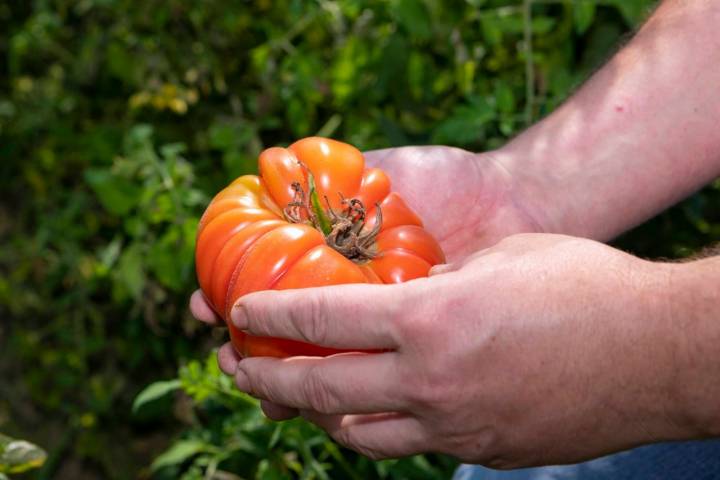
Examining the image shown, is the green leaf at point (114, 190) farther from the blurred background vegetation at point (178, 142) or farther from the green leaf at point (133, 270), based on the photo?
the green leaf at point (133, 270)

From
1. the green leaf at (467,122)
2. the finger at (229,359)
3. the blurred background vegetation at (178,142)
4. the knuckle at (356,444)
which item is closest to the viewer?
the knuckle at (356,444)

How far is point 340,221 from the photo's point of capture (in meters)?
1.54

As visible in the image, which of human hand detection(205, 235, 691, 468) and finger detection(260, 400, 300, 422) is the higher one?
human hand detection(205, 235, 691, 468)

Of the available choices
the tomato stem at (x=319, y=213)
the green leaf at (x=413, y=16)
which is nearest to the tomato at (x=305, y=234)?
the tomato stem at (x=319, y=213)

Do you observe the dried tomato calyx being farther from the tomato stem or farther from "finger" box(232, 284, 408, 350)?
"finger" box(232, 284, 408, 350)

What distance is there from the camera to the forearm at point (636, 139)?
6.12 ft

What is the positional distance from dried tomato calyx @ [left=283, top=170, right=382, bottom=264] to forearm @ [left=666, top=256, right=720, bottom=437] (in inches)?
20.9

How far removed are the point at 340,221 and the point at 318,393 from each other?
342 millimetres

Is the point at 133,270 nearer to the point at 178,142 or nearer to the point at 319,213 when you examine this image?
the point at 178,142

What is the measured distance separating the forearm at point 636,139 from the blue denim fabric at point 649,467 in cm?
49

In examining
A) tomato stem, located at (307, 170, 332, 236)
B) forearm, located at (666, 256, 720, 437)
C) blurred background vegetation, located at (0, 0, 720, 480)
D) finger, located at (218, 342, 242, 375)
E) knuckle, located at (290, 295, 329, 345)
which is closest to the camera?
forearm, located at (666, 256, 720, 437)

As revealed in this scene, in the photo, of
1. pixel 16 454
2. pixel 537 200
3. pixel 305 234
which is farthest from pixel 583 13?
pixel 16 454

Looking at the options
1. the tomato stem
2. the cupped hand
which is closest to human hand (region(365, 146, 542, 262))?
the cupped hand

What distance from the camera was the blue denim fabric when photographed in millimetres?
1587
